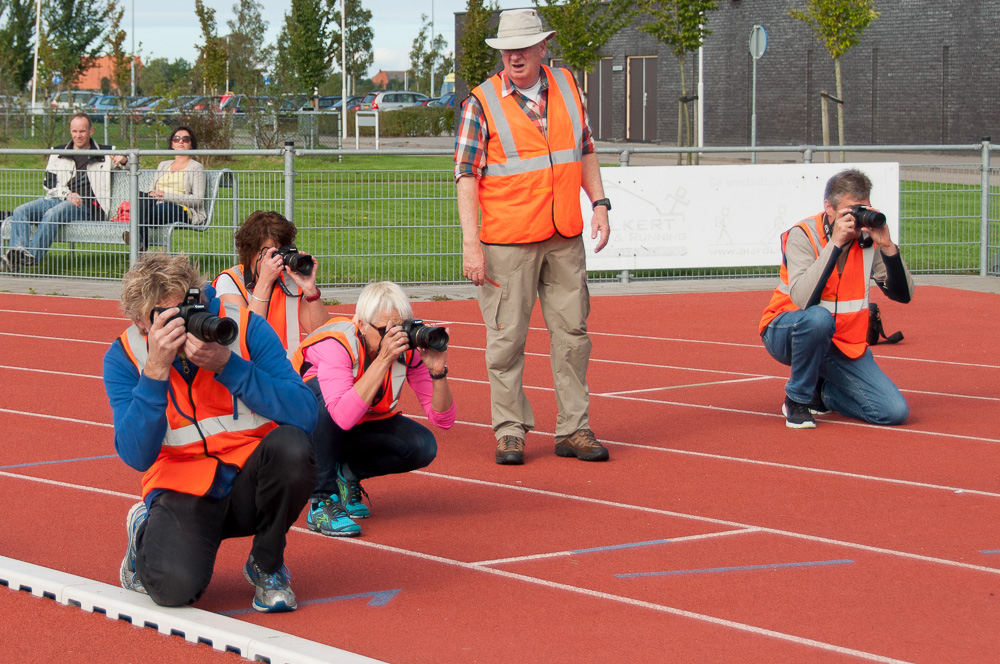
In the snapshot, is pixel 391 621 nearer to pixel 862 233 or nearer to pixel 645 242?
pixel 862 233

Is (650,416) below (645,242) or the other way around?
below

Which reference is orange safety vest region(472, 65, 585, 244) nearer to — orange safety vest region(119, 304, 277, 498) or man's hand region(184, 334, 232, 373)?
orange safety vest region(119, 304, 277, 498)

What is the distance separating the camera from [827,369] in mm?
7461

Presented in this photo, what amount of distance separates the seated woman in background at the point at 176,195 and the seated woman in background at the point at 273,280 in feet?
22.6

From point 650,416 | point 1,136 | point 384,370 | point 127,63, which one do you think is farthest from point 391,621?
point 127,63

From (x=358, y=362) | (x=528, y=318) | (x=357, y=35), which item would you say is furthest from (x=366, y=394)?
(x=357, y=35)

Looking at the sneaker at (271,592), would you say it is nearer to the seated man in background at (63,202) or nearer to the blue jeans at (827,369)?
the blue jeans at (827,369)

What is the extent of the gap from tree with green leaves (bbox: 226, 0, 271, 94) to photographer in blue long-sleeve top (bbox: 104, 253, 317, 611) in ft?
132

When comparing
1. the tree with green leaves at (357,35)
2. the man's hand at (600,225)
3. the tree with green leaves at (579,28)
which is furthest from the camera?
the tree with green leaves at (357,35)

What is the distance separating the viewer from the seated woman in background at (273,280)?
576 cm

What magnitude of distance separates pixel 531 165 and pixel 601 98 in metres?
41.5

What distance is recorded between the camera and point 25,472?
6.10 meters

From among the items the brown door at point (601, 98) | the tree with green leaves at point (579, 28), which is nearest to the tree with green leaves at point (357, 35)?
the brown door at point (601, 98)

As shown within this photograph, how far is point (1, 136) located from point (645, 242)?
2547 centimetres
